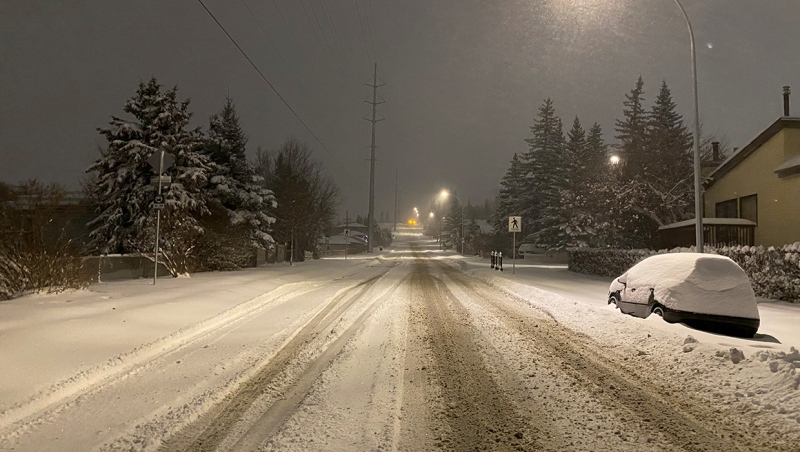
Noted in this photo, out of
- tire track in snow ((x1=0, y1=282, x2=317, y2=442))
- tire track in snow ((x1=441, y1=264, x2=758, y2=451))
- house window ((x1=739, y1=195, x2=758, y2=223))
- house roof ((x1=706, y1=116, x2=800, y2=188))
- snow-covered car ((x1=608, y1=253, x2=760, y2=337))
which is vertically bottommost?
tire track in snow ((x1=0, y1=282, x2=317, y2=442))

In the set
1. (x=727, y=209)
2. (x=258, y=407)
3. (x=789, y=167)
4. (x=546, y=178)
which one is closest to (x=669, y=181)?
(x=727, y=209)

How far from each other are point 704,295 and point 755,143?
19.0 metres

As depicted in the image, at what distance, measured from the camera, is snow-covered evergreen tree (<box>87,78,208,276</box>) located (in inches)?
792

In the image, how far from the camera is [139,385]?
18.4 feet

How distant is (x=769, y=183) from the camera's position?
71.8ft

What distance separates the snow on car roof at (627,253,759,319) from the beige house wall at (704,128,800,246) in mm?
15050

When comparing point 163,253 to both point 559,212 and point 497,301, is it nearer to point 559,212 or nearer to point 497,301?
point 497,301

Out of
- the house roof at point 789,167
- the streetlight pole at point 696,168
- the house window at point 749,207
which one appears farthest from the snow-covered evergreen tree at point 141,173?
the house window at point 749,207

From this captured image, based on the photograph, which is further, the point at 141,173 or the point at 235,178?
the point at 235,178

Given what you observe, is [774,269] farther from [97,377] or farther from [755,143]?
[97,377]

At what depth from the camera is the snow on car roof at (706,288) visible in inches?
336

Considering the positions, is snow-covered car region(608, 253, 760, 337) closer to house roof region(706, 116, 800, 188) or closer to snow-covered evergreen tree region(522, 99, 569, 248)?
house roof region(706, 116, 800, 188)

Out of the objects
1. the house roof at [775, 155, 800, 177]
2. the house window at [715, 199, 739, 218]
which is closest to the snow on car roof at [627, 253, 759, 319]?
the house roof at [775, 155, 800, 177]

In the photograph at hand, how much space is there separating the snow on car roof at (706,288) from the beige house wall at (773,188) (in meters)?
15.1
